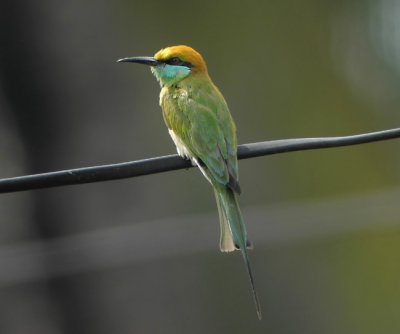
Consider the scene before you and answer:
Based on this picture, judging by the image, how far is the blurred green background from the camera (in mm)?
6418

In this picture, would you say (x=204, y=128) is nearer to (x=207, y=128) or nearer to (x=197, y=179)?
(x=207, y=128)

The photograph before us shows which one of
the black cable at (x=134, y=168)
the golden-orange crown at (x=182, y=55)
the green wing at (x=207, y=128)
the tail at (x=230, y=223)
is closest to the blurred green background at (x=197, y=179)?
the golden-orange crown at (x=182, y=55)

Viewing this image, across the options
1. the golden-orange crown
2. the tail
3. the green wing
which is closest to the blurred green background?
the golden-orange crown

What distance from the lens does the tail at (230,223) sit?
2.89m

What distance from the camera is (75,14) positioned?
7.34 metres

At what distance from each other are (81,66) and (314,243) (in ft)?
8.64

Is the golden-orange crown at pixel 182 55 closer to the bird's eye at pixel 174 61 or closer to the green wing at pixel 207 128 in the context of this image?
the bird's eye at pixel 174 61

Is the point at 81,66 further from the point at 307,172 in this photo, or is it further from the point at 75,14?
the point at 307,172

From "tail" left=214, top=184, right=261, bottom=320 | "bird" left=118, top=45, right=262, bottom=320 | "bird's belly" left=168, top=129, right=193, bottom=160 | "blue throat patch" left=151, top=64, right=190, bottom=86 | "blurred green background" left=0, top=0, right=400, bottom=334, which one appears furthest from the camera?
"blurred green background" left=0, top=0, right=400, bottom=334

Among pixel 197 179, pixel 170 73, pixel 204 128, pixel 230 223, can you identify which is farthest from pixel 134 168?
pixel 197 179

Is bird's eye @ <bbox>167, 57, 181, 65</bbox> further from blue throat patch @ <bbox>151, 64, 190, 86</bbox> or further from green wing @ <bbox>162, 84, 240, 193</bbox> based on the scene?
green wing @ <bbox>162, 84, 240, 193</bbox>

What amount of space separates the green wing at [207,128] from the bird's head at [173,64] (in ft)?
0.59

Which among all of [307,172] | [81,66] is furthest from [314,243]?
[81,66]

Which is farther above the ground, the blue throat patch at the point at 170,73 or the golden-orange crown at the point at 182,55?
the golden-orange crown at the point at 182,55
